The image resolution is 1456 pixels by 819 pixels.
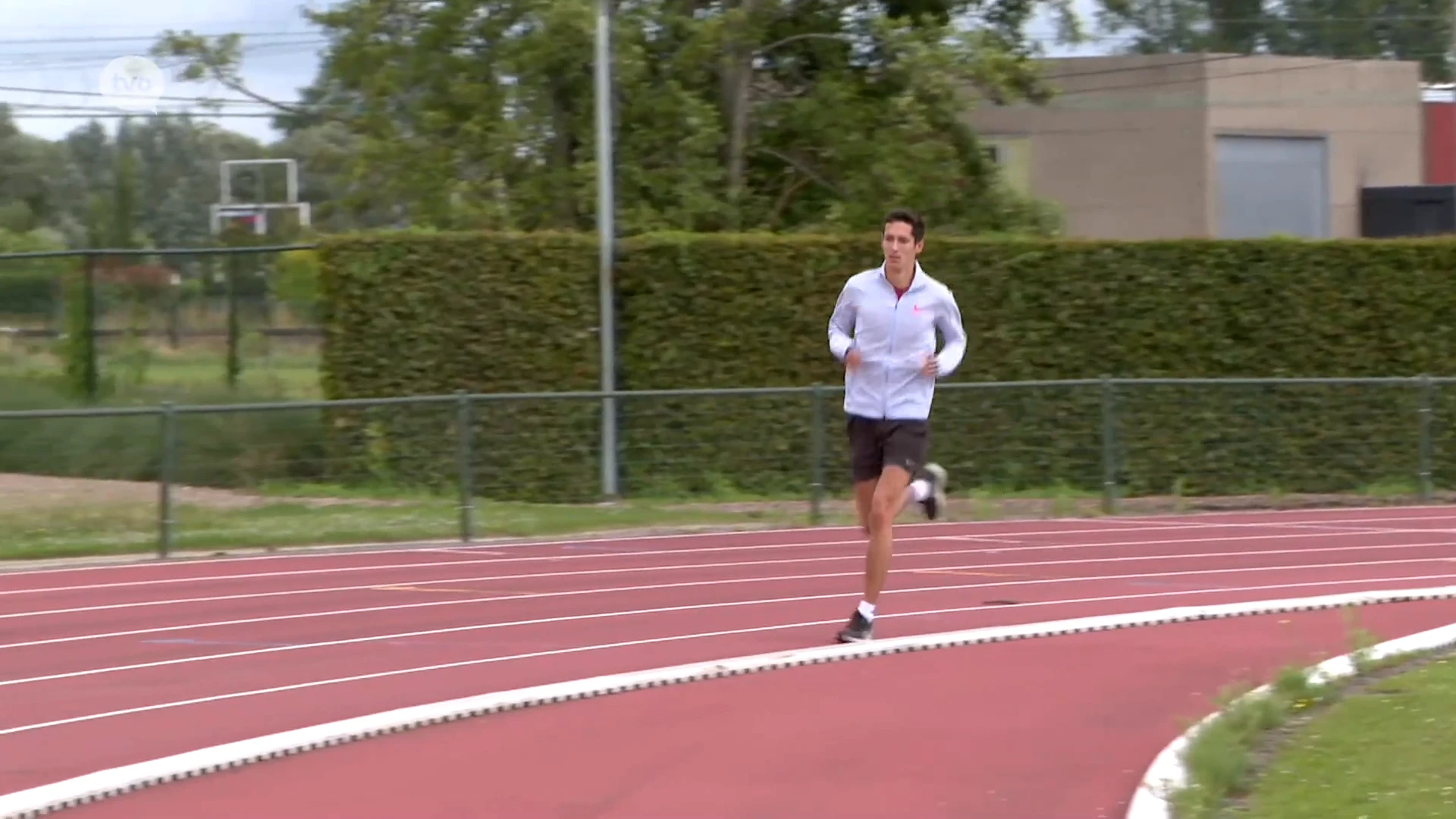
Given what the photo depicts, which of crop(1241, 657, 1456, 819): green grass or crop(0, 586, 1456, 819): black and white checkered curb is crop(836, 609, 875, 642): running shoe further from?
crop(1241, 657, 1456, 819): green grass

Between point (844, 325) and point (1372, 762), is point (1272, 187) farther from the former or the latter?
point (1372, 762)

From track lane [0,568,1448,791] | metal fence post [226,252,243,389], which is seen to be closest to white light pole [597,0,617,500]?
metal fence post [226,252,243,389]

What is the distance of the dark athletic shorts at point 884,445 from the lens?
31.7 ft

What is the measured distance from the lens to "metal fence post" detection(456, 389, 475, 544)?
51.5 ft

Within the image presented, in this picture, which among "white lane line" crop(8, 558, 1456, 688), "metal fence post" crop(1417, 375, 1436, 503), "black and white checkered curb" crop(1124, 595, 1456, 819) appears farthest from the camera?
"metal fence post" crop(1417, 375, 1436, 503)

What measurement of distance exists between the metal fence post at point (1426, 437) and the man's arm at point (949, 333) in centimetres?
986

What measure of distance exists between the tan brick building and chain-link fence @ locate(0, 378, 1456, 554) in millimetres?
17208

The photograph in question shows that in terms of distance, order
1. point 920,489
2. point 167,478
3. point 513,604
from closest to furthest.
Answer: point 920,489
point 513,604
point 167,478

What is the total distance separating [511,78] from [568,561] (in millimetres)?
9852

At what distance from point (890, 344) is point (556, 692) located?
2.48 m

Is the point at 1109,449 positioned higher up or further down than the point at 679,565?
higher up

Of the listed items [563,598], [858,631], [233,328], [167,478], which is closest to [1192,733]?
[858,631]

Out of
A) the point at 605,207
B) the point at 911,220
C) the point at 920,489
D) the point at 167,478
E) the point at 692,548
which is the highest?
the point at 605,207

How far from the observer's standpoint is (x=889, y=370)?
968 cm
